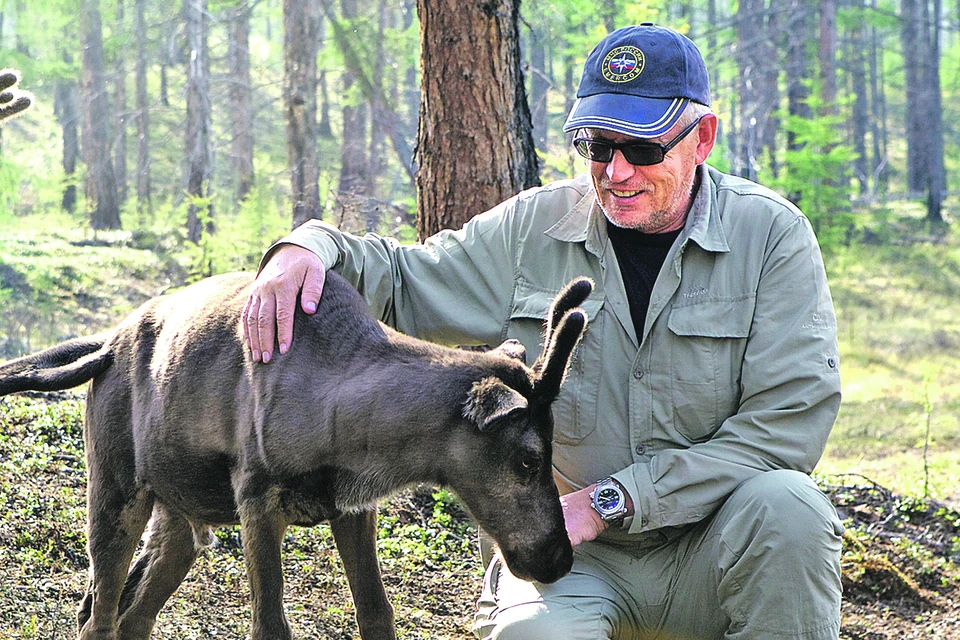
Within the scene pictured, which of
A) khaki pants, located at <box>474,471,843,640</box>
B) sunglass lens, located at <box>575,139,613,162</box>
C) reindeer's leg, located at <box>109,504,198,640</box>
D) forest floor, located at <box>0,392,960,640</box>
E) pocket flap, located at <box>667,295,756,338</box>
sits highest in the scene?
sunglass lens, located at <box>575,139,613,162</box>

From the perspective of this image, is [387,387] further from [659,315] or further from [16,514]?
[16,514]

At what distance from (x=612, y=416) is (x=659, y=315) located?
16.6 inches

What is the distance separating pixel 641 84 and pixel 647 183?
36 cm

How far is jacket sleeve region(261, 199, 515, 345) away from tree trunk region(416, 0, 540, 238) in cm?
167

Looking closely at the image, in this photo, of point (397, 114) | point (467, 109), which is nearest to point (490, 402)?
point (467, 109)

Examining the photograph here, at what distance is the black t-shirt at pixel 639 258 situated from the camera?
3.91 metres

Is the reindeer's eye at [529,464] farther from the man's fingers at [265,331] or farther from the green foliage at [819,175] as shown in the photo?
the green foliage at [819,175]

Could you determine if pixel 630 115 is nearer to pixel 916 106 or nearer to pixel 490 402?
pixel 490 402

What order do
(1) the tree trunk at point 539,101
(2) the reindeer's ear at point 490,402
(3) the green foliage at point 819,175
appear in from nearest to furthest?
(2) the reindeer's ear at point 490,402 < (1) the tree trunk at point 539,101 < (3) the green foliage at point 819,175

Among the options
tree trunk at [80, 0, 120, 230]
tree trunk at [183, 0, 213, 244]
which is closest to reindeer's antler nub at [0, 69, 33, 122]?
tree trunk at [183, 0, 213, 244]

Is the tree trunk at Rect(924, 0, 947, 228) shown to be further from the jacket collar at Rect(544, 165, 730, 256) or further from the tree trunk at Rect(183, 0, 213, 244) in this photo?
the jacket collar at Rect(544, 165, 730, 256)

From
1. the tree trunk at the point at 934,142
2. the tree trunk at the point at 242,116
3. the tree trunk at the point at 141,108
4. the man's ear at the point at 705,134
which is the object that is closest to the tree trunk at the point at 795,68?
the tree trunk at the point at 934,142

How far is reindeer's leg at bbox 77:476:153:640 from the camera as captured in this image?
3.90 meters

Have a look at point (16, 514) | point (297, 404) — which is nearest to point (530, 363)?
point (297, 404)
